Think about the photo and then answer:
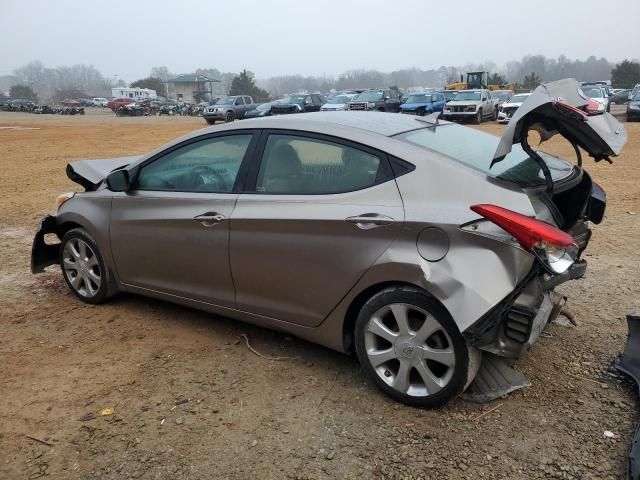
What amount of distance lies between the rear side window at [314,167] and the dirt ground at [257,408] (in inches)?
46.3

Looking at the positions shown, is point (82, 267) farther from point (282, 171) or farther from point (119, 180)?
point (282, 171)

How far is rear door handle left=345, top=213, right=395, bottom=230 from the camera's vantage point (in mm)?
→ 3018

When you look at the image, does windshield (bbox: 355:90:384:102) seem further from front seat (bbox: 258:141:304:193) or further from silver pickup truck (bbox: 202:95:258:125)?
front seat (bbox: 258:141:304:193)

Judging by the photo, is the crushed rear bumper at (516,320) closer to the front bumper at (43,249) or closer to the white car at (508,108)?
the front bumper at (43,249)

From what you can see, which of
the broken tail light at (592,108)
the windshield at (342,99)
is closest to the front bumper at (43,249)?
the broken tail light at (592,108)

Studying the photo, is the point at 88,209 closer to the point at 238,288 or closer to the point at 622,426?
the point at 238,288

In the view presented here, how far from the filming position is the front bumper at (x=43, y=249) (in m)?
4.79

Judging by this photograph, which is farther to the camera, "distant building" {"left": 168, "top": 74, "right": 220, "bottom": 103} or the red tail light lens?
"distant building" {"left": 168, "top": 74, "right": 220, "bottom": 103}

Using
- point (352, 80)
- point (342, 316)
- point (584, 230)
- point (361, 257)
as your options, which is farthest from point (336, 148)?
point (352, 80)

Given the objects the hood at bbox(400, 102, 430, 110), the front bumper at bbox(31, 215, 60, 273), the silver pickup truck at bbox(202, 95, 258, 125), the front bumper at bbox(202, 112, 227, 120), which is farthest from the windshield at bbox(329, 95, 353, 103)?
the front bumper at bbox(31, 215, 60, 273)

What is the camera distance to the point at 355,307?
10.7 feet

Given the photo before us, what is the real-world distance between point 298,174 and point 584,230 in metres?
1.79

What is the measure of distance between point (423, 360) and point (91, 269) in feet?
9.69

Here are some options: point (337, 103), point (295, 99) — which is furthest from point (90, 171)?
point (337, 103)
